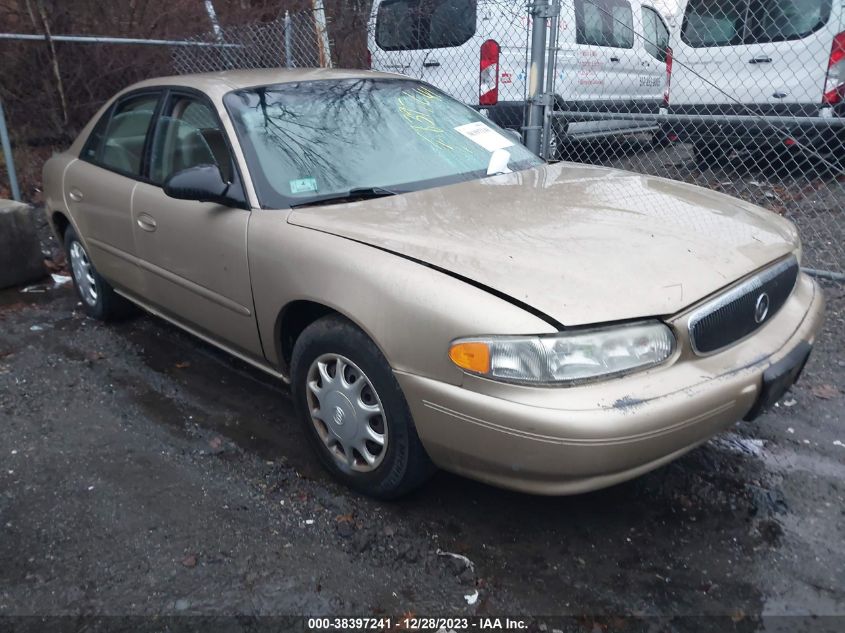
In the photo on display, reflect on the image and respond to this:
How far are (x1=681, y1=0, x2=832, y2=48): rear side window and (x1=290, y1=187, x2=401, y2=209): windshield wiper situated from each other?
5032 millimetres

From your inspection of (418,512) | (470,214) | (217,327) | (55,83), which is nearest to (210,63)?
(55,83)

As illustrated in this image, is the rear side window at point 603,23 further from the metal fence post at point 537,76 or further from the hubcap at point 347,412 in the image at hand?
the hubcap at point 347,412

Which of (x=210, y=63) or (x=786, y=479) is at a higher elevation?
(x=210, y=63)

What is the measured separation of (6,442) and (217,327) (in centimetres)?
111

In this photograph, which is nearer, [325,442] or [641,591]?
[641,591]

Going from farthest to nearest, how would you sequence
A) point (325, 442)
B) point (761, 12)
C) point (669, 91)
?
point (669, 91)
point (761, 12)
point (325, 442)

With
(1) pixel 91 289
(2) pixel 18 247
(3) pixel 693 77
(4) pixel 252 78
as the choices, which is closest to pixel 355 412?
(4) pixel 252 78

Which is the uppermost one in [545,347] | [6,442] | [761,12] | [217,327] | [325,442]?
[761,12]

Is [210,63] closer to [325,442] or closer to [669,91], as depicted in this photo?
[669,91]

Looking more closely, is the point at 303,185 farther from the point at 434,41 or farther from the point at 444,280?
the point at 434,41

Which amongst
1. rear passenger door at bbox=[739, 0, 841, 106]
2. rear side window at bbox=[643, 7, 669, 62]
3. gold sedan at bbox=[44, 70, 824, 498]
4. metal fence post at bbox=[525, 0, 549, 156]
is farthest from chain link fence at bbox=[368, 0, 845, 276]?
gold sedan at bbox=[44, 70, 824, 498]

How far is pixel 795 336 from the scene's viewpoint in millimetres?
2725

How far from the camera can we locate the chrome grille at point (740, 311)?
7.80 feet

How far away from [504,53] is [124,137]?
3815 millimetres
